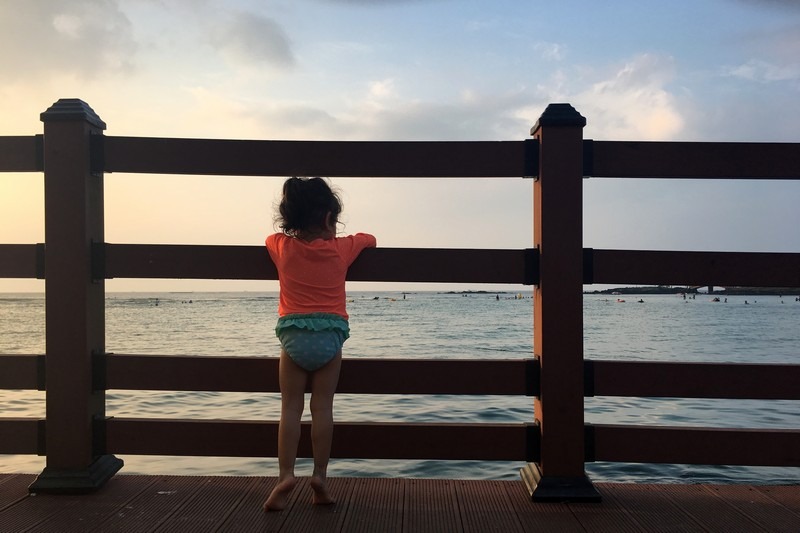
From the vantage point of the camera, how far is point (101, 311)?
347 cm

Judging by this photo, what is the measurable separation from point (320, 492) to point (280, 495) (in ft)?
0.61

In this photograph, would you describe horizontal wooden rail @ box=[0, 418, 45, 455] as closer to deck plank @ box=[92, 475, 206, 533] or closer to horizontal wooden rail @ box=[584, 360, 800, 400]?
deck plank @ box=[92, 475, 206, 533]

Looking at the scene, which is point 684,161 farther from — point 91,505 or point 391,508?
point 91,505

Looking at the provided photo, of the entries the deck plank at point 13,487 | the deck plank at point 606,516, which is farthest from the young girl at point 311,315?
the deck plank at point 13,487

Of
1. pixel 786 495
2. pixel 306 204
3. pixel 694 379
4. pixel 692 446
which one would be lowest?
pixel 786 495

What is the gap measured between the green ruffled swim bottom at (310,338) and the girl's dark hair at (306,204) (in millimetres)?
413

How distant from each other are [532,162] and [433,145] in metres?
0.50

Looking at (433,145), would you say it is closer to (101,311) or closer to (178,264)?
(178,264)

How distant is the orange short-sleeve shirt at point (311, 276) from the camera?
9.87ft

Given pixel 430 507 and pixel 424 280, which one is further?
pixel 424 280

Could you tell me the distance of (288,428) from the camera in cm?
298

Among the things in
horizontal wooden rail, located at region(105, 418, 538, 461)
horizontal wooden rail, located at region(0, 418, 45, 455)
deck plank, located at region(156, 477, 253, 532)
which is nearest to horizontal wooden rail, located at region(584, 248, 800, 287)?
horizontal wooden rail, located at region(105, 418, 538, 461)

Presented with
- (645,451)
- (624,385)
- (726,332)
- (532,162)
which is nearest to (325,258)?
(532,162)

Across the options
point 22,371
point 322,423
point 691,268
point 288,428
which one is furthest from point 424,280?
point 22,371
